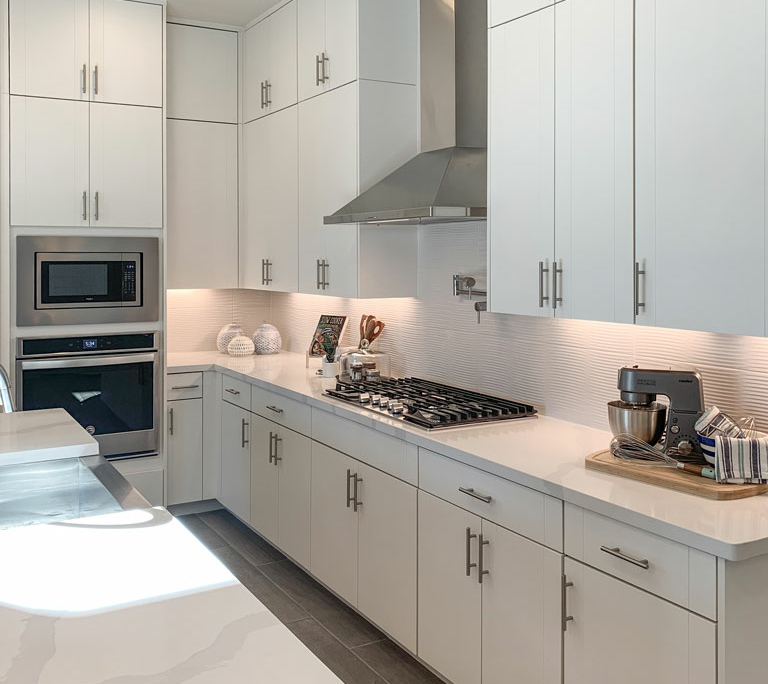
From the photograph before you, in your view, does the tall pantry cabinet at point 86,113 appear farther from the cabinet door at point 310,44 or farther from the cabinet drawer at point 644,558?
the cabinet drawer at point 644,558

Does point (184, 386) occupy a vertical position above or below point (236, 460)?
above

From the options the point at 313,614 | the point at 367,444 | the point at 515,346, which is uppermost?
the point at 515,346

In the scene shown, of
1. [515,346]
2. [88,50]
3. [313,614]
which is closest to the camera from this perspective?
[515,346]

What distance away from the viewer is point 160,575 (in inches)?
56.6

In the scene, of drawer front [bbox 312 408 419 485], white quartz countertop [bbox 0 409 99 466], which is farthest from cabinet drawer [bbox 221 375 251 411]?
white quartz countertop [bbox 0 409 99 466]

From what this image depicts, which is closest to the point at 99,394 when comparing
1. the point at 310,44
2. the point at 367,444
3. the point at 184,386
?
the point at 184,386

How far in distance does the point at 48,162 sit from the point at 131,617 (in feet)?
11.1

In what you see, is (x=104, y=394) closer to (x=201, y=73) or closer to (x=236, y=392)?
(x=236, y=392)

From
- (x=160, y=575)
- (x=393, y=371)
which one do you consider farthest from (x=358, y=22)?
(x=160, y=575)

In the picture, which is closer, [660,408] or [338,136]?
[660,408]

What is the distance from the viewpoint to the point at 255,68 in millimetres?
4633

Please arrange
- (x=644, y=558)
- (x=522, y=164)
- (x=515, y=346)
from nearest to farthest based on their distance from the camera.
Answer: (x=644, y=558)
(x=522, y=164)
(x=515, y=346)

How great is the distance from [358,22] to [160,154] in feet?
4.57

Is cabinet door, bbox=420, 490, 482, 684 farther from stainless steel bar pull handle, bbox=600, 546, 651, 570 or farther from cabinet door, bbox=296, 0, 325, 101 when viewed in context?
cabinet door, bbox=296, 0, 325, 101
